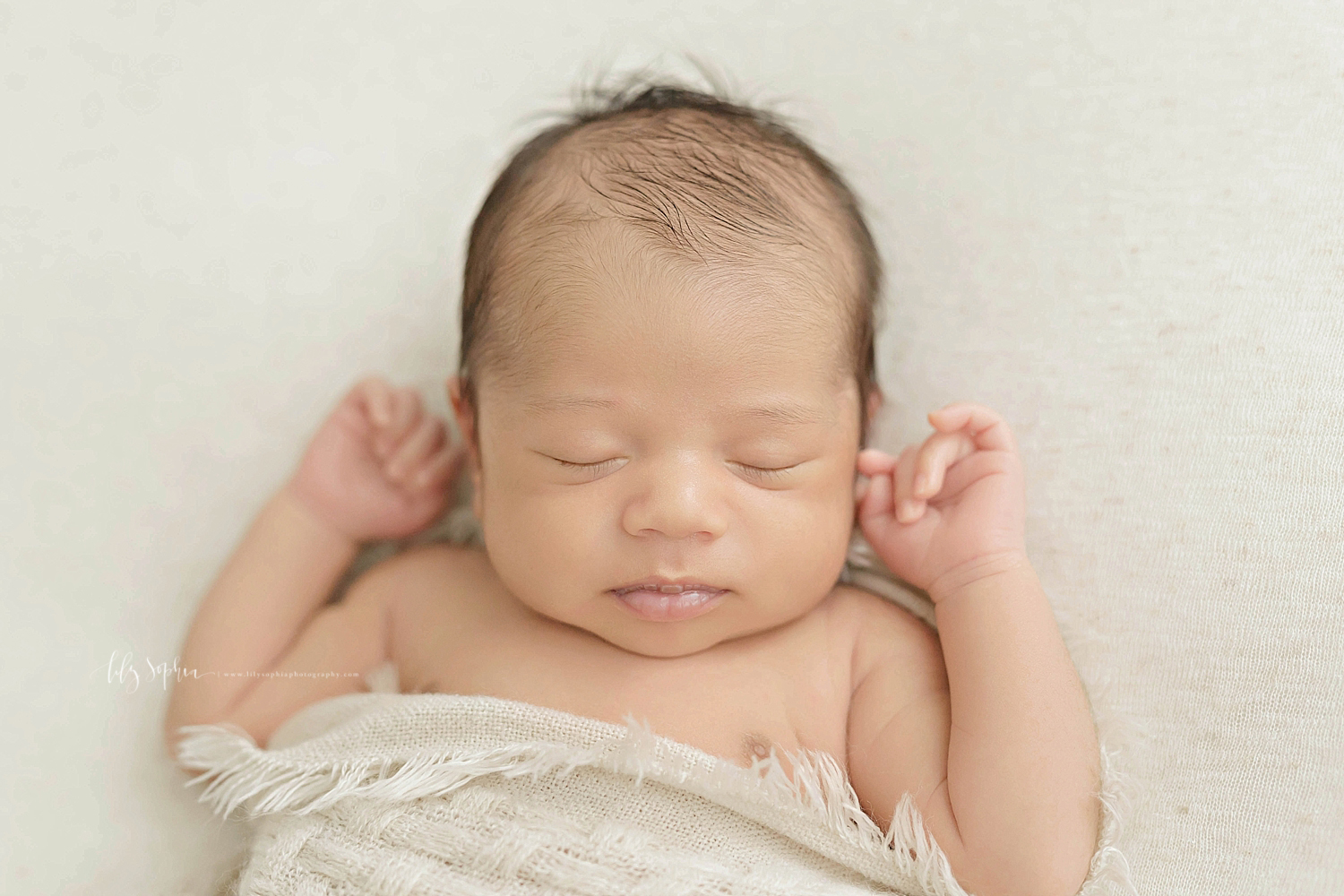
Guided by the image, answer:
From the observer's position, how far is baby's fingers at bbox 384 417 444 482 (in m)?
1.54

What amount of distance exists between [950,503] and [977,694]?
250mm

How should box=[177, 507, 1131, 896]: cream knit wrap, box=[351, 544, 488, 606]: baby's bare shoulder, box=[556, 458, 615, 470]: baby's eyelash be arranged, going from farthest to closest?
box=[351, 544, 488, 606]: baby's bare shoulder
box=[556, 458, 615, 470]: baby's eyelash
box=[177, 507, 1131, 896]: cream knit wrap

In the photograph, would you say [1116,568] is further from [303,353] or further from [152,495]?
[152,495]

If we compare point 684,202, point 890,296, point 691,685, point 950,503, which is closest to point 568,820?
point 691,685

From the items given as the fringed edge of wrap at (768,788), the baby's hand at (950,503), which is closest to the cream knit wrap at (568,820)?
the fringed edge of wrap at (768,788)

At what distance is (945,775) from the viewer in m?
1.16

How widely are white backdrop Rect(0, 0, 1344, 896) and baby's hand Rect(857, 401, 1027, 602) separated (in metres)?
0.08

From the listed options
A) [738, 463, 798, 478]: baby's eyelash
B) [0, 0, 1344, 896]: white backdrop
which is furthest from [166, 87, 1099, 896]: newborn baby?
[0, 0, 1344, 896]: white backdrop

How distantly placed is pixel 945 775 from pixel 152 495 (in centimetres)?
116

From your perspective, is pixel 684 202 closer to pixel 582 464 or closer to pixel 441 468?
pixel 582 464

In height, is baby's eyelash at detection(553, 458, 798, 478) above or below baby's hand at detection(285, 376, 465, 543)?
above

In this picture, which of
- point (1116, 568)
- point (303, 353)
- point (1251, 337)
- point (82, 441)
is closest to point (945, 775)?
point (1116, 568)

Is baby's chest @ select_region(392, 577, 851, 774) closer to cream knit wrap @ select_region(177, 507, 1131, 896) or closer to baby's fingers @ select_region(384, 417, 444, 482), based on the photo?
cream knit wrap @ select_region(177, 507, 1131, 896)

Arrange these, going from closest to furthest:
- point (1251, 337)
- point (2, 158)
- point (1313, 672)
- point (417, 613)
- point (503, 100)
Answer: point (1313, 672) < point (1251, 337) < point (417, 613) < point (2, 158) < point (503, 100)
